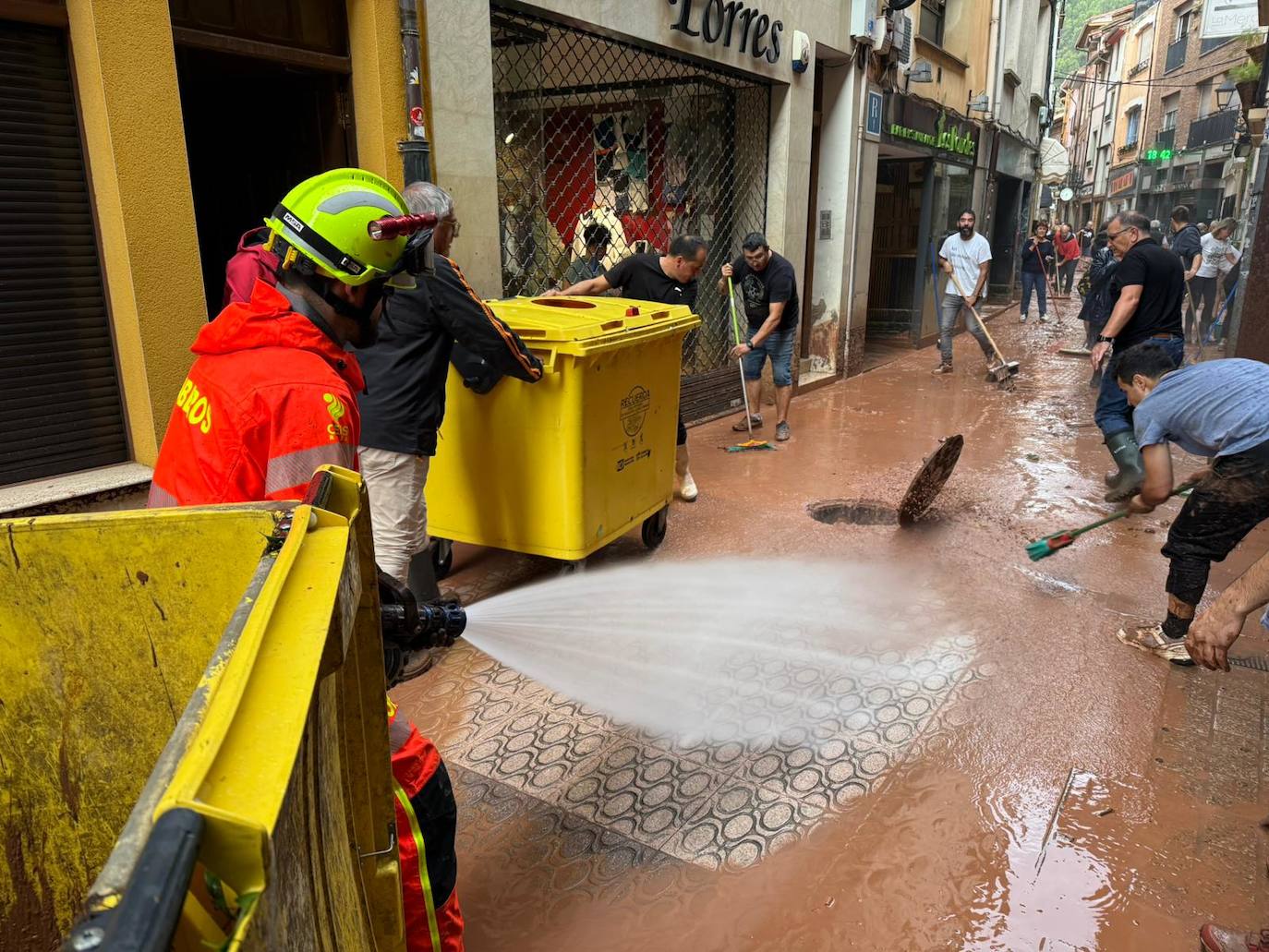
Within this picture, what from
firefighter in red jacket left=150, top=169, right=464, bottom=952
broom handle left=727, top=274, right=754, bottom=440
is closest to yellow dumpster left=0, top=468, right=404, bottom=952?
firefighter in red jacket left=150, top=169, right=464, bottom=952

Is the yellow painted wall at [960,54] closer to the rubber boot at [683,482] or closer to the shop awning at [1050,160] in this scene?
the rubber boot at [683,482]

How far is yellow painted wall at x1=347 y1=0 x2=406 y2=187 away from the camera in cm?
452

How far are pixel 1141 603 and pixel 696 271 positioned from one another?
3237mm

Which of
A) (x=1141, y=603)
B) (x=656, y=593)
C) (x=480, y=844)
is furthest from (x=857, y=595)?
(x=480, y=844)

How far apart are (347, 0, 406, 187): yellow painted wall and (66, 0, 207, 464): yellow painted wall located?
107 cm

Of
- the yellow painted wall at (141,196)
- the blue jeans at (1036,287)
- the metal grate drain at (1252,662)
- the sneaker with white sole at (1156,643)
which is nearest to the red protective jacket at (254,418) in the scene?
the yellow painted wall at (141,196)

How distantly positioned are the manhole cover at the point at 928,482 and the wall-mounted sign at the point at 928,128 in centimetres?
647

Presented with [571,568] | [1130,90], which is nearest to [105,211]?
[571,568]

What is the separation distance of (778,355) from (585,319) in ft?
12.6

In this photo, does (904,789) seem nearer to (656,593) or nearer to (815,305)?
(656,593)

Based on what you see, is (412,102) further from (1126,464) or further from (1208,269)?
(1208,269)

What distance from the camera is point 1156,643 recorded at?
12.4ft

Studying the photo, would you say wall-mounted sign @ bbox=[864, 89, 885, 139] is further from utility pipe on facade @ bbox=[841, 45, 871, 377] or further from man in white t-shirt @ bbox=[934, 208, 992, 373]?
man in white t-shirt @ bbox=[934, 208, 992, 373]

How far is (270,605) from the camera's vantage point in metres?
0.94
